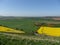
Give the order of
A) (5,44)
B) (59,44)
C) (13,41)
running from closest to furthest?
(5,44) → (13,41) → (59,44)

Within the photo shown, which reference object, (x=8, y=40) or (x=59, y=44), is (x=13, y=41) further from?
(x=59, y=44)

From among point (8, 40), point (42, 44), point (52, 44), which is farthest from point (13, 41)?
point (52, 44)

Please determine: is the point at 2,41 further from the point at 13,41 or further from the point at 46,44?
the point at 46,44

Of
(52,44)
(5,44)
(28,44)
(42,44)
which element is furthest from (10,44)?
(52,44)

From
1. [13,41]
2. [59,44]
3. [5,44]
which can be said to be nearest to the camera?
[5,44]

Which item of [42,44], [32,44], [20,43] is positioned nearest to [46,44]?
[42,44]

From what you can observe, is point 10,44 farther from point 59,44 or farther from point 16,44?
point 59,44

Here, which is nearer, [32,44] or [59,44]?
[32,44]
